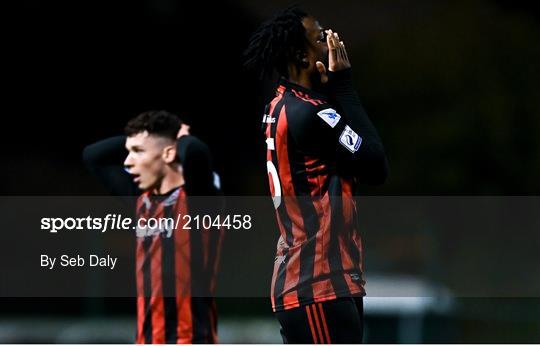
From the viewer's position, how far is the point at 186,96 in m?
11.3

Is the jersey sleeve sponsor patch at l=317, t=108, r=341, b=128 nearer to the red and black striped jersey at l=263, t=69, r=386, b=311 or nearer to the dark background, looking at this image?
the red and black striped jersey at l=263, t=69, r=386, b=311

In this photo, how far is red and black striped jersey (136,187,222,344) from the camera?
15.1 feet

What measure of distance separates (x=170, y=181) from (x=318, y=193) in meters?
1.36

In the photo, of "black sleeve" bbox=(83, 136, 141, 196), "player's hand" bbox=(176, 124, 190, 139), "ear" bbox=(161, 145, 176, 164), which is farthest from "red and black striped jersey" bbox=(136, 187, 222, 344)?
"black sleeve" bbox=(83, 136, 141, 196)

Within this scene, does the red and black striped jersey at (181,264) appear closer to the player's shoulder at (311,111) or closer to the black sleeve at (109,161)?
the black sleeve at (109,161)

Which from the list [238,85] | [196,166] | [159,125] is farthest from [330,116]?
[238,85]

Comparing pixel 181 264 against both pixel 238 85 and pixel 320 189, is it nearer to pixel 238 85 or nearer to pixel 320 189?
pixel 320 189

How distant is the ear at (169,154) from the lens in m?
4.86

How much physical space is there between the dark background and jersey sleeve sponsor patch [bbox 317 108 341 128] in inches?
282

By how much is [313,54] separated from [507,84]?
863cm

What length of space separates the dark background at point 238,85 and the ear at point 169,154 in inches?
233

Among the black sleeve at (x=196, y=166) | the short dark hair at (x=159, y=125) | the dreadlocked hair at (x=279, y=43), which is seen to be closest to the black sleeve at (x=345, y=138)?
the dreadlocked hair at (x=279, y=43)

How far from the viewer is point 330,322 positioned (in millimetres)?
3607

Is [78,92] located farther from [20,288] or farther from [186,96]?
[20,288]
